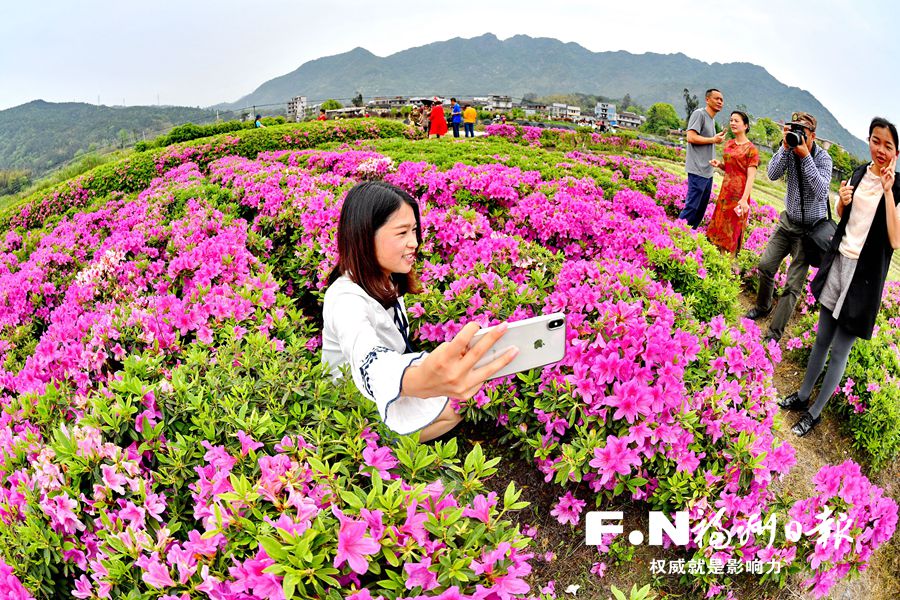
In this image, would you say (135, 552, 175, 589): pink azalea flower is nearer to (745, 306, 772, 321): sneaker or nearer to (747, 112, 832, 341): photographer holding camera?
(747, 112, 832, 341): photographer holding camera

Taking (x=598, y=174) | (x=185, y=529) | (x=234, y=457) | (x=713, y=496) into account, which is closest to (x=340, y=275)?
(x=234, y=457)

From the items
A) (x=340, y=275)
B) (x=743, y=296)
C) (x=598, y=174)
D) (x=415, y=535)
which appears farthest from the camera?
(x=598, y=174)

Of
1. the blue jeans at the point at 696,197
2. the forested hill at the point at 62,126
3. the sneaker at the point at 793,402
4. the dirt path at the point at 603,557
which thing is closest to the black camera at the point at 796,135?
the blue jeans at the point at 696,197

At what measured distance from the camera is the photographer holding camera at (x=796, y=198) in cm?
419

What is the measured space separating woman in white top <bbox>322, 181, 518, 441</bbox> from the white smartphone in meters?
0.13

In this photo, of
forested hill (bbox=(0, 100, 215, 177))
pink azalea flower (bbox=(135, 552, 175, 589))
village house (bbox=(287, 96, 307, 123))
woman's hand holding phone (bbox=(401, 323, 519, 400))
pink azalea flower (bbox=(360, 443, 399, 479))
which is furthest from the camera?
forested hill (bbox=(0, 100, 215, 177))

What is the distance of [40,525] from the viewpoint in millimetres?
1751

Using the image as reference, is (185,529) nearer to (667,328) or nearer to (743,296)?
(667,328)

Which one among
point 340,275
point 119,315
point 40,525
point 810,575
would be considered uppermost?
point 340,275

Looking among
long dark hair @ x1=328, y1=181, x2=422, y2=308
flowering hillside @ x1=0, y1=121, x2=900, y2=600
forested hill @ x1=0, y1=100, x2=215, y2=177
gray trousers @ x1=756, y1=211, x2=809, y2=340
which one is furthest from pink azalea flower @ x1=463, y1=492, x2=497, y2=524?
forested hill @ x1=0, y1=100, x2=215, y2=177

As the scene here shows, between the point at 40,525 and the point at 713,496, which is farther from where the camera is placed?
the point at 713,496

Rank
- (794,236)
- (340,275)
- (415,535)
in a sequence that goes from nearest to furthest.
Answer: (415,535)
(340,275)
(794,236)

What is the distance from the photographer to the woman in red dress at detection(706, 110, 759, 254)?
17.4 feet

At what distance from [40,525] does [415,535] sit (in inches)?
57.1
